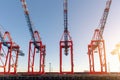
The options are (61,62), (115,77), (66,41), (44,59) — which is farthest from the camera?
(44,59)

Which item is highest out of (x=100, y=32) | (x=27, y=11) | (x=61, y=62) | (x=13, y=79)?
(x=27, y=11)

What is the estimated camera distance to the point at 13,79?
71875 mm

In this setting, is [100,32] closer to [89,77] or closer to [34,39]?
[34,39]

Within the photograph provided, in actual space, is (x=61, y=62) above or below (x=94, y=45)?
below

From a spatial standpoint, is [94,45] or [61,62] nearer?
[61,62]

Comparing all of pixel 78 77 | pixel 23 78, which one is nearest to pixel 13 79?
pixel 23 78

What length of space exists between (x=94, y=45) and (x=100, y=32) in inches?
241

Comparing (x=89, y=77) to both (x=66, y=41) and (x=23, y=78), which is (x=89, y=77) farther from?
(x=66, y=41)

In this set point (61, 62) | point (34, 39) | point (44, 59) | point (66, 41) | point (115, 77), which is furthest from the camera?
point (44, 59)

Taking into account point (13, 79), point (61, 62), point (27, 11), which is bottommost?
point (13, 79)

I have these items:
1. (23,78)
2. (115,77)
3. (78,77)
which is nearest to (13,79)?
(23,78)

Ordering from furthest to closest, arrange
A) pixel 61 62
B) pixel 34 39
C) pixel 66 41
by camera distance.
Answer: pixel 34 39 < pixel 66 41 < pixel 61 62

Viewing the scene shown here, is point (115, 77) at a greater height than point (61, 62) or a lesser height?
lesser

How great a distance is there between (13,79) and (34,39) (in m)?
33.6
